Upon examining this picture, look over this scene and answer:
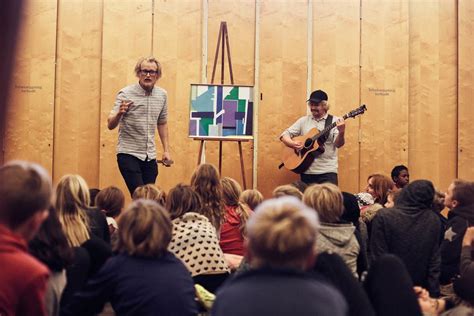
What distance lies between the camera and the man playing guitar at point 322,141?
8352mm

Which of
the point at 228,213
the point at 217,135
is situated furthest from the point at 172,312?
the point at 217,135

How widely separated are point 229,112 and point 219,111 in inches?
4.8

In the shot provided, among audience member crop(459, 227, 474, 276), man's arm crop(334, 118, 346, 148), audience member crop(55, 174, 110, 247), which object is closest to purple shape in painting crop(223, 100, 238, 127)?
man's arm crop(334, 118, 346, 148)

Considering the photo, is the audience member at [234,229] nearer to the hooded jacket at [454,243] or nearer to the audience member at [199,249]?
the audience member at [199,249]

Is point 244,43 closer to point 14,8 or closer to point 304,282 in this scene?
point 304,282

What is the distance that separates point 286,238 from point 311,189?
1.89 m

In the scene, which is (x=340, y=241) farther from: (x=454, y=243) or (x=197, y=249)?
(x=454, y=243)

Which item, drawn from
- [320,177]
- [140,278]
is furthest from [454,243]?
[320,177]

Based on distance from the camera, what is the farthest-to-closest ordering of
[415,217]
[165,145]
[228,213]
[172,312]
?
[165,145] → [228,213] → [415,217] → [172,312]

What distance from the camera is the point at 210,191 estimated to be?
514 centimetres

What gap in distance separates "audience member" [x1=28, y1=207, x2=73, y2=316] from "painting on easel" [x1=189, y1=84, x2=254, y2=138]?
5367 millimetres

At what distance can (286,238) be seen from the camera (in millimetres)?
2072

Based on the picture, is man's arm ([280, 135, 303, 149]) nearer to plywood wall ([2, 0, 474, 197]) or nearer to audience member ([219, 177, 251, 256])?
plywood wall ([2, 0, 474, 197])

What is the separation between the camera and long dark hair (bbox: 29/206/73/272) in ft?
9.86
